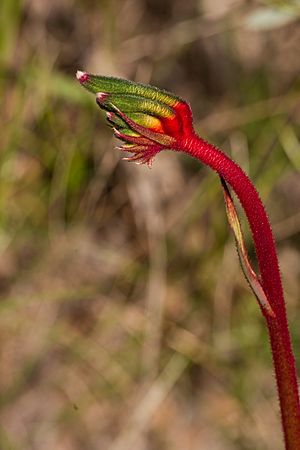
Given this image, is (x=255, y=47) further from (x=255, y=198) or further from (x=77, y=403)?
(x=255, y=198)

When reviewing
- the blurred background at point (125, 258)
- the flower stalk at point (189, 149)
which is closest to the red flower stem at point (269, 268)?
the flower stalk at point (189, 149)

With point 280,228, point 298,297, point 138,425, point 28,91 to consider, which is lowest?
point 138,425

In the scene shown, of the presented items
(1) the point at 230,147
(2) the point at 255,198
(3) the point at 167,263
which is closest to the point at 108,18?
(1) the point at 230,147

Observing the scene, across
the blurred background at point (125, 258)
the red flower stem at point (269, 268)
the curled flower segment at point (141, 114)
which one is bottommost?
the blurred background at point (125, 258)

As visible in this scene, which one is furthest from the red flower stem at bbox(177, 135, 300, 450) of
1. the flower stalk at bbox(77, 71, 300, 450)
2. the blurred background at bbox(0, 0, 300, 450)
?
the blurred background at bbox(0, 0, 300, 450)

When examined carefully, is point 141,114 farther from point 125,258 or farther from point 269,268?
point 125,258

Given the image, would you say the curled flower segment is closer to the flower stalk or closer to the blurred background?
the flower stalk

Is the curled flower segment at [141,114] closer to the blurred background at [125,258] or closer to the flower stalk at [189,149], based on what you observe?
the flower stalk at [189,149]

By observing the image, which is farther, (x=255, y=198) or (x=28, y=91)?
(x=28, y=91)
